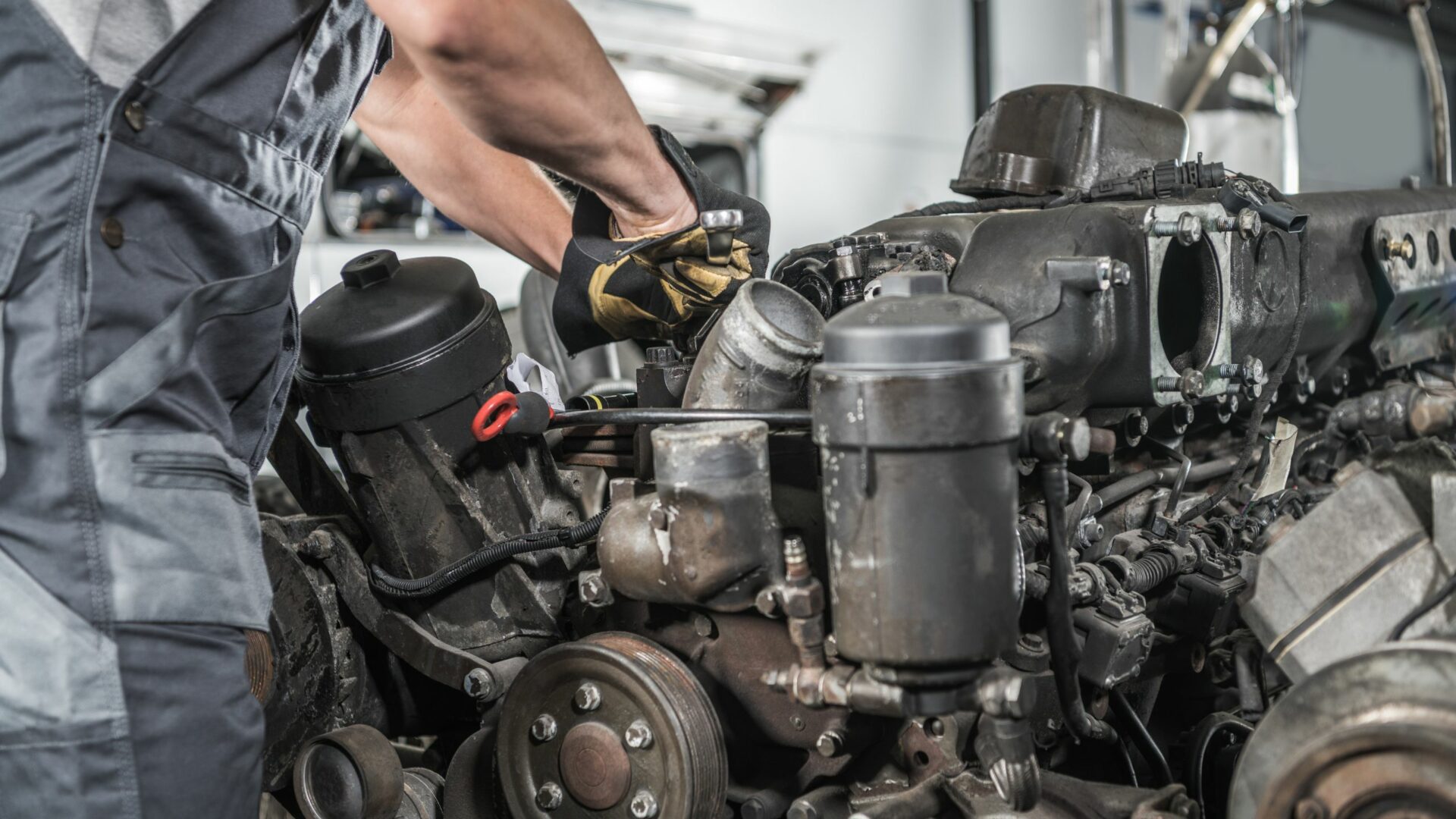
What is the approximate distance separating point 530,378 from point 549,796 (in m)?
0.57

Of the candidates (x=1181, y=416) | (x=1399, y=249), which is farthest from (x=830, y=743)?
(x=1399, y=249)

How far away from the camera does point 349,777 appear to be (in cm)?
145

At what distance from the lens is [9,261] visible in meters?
1.10

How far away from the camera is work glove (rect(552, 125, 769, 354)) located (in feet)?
4.73

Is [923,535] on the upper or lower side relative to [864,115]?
lower

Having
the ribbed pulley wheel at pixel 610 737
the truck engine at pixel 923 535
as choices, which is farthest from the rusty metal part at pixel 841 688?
the ribbed pulley wheel at pixel 610 737

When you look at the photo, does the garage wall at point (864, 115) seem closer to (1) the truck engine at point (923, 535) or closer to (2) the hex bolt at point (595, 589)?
(1) the truck engine at point (923, 535)

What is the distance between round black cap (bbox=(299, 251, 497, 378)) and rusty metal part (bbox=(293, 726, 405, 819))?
436 millimetres

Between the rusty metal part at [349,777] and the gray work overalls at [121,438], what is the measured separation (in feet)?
0.70

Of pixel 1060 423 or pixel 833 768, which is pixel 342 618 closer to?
pixel 833 768

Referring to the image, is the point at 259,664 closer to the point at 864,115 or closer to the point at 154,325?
the point at 154,325

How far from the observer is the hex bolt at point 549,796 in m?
1.37

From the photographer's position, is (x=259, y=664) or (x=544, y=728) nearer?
(x=544, y=728)

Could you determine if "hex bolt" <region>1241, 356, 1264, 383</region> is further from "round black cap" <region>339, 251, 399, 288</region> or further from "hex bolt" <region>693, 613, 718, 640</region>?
"round black cap" <region>339, 251, 399, 288</region>
